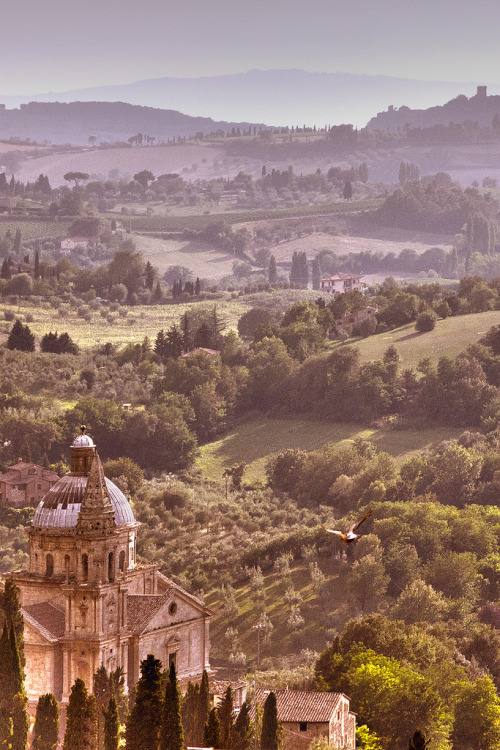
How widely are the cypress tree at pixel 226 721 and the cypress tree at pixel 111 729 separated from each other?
152 inches

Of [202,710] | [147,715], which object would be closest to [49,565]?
[202,710]

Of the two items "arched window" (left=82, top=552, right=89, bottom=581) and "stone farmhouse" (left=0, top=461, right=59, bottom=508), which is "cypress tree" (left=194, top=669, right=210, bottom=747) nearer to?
"arched window" (left=82, top=552, right=89, bottom=581)

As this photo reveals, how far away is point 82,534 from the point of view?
8106 centimetres

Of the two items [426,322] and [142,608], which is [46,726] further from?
[426,322]

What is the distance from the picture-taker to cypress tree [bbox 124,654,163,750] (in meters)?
68.6

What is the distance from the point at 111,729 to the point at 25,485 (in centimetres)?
6234

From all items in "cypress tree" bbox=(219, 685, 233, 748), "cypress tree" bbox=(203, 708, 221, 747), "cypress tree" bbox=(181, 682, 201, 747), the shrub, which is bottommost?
the shrub

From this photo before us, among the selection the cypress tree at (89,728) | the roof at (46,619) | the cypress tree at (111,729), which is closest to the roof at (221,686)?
the roof at (46,619)

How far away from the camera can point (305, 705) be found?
256ft

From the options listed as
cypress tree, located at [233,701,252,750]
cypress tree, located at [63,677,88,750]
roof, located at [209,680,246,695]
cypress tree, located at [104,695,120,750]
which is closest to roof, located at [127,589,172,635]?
roof, located at [209,680,246,695]

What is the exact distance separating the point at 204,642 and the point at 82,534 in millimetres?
9188

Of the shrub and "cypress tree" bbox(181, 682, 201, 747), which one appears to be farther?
the shrub

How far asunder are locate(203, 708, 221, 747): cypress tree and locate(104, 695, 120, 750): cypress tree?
3129 mm

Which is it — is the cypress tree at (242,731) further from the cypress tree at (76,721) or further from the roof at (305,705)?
the cypress tree at (76,721)
